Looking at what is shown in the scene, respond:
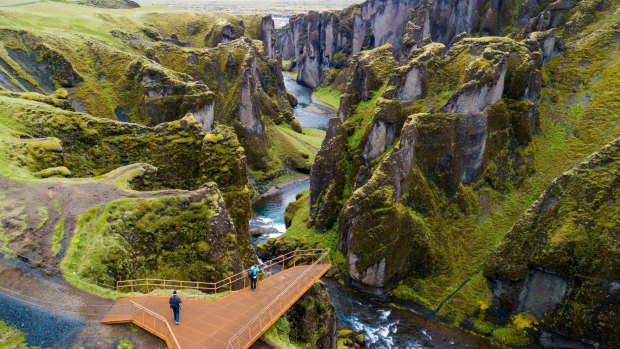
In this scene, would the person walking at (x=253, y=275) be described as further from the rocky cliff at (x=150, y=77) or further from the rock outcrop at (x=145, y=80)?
the rocky cliff at (x=150, y=77)

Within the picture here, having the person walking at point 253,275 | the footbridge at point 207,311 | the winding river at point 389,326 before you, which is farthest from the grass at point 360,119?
the person walking at point 253,275

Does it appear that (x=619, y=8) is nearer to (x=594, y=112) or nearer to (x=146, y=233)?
(x=594, y=112)

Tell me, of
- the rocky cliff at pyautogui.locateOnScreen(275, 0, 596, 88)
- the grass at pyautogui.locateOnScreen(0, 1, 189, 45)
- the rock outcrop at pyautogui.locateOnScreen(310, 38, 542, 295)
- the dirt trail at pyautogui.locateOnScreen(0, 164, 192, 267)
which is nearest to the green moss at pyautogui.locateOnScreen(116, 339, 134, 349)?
the dirt trail at pyautogui.locateOnScreen(0, 164, 192, 267)

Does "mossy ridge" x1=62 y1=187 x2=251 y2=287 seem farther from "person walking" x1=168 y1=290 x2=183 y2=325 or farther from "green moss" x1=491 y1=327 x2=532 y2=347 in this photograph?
"green moss" x1=491 y1=327 x2=532 y2=347

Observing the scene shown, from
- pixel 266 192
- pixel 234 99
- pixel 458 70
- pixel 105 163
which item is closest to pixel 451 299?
pixel 458 70

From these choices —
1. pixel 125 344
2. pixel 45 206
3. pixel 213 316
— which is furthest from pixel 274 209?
pixel 125 344

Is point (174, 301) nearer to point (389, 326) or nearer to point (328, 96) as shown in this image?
point (389, 326)
